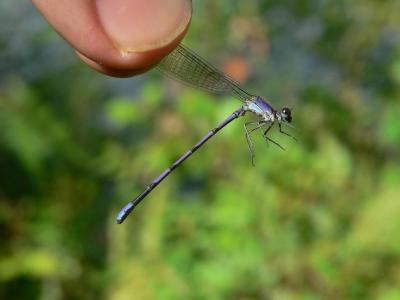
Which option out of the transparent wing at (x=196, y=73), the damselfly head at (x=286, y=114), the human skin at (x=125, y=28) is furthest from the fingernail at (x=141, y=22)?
the damselfly head at (x=286, y=114)

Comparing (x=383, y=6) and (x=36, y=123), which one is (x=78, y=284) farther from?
(x=383, y=6)

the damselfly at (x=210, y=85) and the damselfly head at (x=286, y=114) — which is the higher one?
the damselfly at (x=210, y=85)

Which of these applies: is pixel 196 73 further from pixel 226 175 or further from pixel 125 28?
pixel 226 175

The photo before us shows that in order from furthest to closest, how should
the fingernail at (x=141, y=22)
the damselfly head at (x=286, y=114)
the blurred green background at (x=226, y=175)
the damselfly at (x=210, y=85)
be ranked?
the blurred green background at (x=226, y=175) → the damselfly head at (x=286, y=114) → the damselfly at (x=210, y=85) → the fingernail at (x=141, y=22)

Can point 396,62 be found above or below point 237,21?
below

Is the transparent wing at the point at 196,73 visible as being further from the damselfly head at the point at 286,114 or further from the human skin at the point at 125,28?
the human skin at the point at 125,28

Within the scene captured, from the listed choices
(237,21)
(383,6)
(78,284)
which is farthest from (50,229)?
(383,6)

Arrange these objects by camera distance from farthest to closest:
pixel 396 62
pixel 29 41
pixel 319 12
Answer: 1. pixel 29 41
2. pixel 319 12
3. pixel 396 62

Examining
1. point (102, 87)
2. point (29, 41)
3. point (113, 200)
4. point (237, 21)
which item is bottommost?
point (113, 200)

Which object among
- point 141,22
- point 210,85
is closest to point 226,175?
point 210,85
